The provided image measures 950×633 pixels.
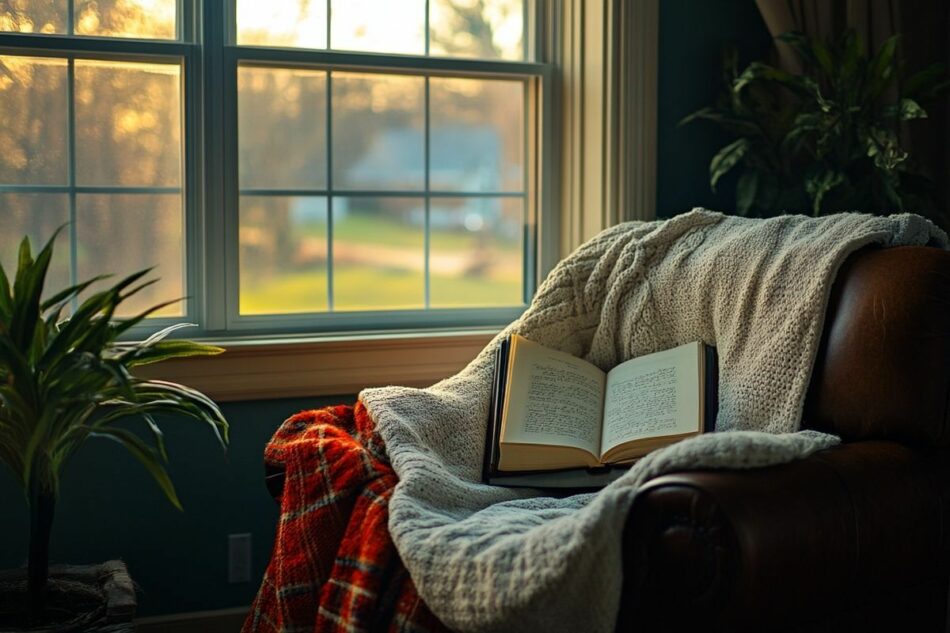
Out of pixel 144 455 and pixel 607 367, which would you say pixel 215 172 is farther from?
pixel 607 367

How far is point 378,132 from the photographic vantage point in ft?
8.45

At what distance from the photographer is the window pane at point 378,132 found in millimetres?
2541

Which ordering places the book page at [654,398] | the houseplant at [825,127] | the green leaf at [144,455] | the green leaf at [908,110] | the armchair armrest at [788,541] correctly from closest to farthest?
1. the armchair armrest at [788,541]
2. the green leaf at [144,455]
3. the book page at [654,398]
4. the green leaf at [908,110]
5. the houseplant at [825,127]

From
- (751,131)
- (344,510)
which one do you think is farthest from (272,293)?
(751,131)

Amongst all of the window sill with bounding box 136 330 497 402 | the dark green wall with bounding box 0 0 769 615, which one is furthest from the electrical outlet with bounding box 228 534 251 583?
the window sill with bounding box 136 330 497 402

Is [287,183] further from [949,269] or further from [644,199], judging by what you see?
[949,269]

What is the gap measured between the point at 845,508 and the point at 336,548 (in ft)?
2.64

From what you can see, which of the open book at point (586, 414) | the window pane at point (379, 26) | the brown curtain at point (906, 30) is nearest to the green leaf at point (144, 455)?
the open book at point (586, 414)

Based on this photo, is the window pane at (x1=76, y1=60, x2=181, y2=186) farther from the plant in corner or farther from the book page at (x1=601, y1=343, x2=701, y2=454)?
the book page at (x1=601, y1=343, x2=701, y2=454)

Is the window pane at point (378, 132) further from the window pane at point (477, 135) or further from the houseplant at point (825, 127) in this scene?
the houseplant at point (825, 127)

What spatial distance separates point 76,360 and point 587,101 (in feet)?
4.89

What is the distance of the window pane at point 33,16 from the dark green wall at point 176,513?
0.94m

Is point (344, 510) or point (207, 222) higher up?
point (207, 222)

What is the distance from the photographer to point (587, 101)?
103 inches
